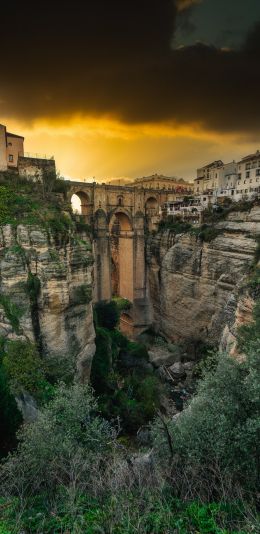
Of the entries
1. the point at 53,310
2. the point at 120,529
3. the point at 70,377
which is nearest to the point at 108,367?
the point at 70,377

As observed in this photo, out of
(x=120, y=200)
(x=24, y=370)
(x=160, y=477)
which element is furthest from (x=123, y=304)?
(x=160, y=477)

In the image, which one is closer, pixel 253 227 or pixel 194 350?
pixel 253 227

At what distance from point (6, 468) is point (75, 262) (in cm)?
870

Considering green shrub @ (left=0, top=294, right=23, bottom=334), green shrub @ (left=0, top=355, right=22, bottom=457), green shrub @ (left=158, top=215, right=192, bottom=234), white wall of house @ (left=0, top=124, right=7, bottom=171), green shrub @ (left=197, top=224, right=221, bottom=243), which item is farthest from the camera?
green shrub @ (left=158, top=215, right=192, bottom=234)

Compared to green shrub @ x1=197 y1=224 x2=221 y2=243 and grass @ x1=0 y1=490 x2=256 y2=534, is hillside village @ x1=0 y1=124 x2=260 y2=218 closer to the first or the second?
green shrub @ x1=197 y1=224 x2=221 y2=243

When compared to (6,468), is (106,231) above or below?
above

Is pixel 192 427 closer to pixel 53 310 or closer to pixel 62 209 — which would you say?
pixel 53 310

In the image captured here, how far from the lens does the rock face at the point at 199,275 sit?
72.8ft

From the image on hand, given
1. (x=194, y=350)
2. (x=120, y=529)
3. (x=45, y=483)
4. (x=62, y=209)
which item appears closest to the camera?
(x=120, y=529)

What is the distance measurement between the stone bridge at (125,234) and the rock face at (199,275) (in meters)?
1.64

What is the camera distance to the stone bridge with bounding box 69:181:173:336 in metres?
29.5

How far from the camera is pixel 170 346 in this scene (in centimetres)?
2775

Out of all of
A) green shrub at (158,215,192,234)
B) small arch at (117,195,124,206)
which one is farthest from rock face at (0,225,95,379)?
small arch at (117,195,124,206)

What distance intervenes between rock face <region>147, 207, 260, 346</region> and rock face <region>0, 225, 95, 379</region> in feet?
35.8
